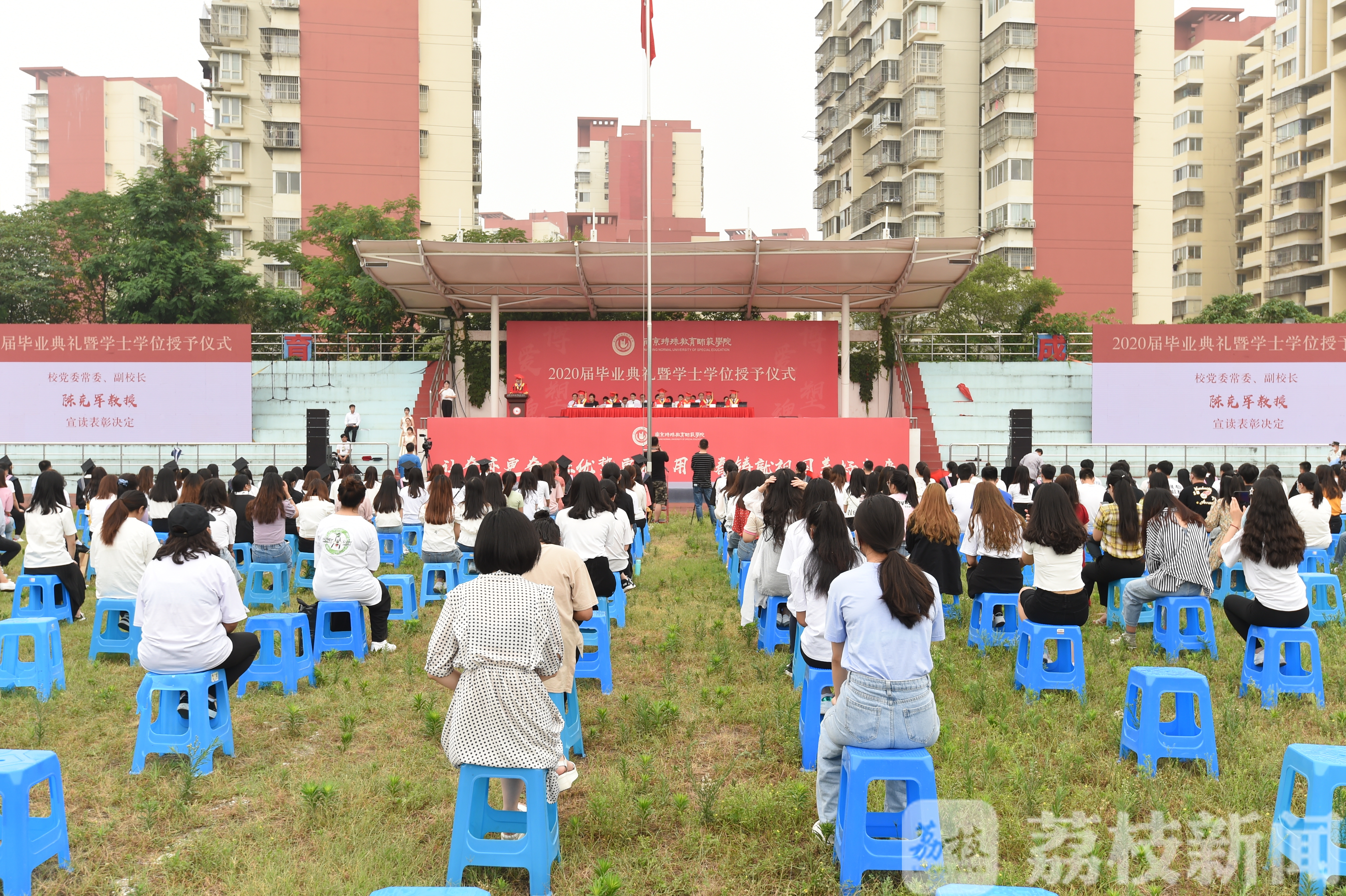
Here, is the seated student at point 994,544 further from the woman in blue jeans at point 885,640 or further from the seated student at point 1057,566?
the woman in blue jeans at point 885,640

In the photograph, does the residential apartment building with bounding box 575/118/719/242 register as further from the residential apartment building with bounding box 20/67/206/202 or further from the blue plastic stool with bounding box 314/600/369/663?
the blue plastic stool with bounding box 314/600/369/663

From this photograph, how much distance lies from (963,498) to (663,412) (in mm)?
A: 10887

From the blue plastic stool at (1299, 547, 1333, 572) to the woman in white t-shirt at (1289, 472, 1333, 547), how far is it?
7 cm

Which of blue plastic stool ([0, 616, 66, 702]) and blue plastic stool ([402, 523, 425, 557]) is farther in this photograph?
blue plastic stool ([402, 523, 425, 557])

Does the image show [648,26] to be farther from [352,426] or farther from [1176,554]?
[1176,554]

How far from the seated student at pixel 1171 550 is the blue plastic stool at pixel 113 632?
21.3ft

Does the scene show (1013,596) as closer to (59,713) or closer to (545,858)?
(545,858)

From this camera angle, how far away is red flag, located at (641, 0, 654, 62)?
53.0 feet

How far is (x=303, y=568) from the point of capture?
882 cm

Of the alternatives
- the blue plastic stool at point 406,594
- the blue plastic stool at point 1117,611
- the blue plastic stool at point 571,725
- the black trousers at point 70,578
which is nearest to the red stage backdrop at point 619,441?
the blue plastic stool at point 406,594

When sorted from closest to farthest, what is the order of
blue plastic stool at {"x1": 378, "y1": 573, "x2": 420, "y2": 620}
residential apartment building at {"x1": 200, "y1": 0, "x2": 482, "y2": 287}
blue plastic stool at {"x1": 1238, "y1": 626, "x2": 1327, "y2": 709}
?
blue plastic stool at {"x1": 1238, "y1": 626, "x2": 1327, "y2": 709}
blue plastic stool at {"x1": 378, "y1": 573, "x2": 420, "y2": 620}
residential apartment building at {"x1": 200, "y1": 0, "x2": 482, "y2": 287}

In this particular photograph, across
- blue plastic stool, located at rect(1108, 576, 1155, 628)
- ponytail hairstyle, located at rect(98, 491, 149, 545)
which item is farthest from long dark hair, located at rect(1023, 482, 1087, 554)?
ponytail hairstyle, located at rect(98, 491, 149, 545)

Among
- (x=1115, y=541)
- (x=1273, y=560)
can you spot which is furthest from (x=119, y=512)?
(x=1273, y=560)

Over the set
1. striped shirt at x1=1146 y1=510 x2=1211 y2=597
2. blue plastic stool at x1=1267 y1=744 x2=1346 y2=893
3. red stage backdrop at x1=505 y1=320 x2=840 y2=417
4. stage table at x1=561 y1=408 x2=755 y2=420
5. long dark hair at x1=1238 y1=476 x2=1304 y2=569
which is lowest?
blue plastic stool at x1=1267 y1=744 x2=1346 y2=893
